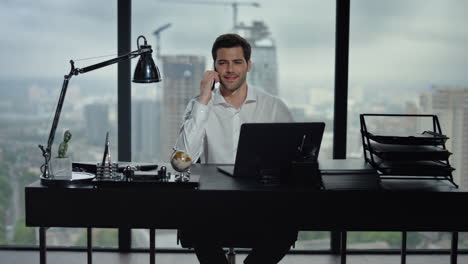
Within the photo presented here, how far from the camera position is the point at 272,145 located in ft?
Answer: 7.61

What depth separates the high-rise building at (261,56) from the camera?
3.95 m

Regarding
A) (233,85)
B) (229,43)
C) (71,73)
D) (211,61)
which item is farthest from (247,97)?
(71,73)

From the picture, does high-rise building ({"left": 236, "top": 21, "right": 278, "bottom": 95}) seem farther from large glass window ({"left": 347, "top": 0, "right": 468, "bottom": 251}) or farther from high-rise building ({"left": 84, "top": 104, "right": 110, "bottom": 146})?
high-rise building ({"left": 84, "top": 104, "right": 110, "bottom": 146})

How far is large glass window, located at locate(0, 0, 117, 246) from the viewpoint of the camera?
12.9ft

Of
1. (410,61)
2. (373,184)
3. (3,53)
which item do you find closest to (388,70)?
(410,61)

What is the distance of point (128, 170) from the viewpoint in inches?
89.3

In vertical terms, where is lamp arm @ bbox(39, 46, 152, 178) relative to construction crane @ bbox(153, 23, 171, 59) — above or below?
below

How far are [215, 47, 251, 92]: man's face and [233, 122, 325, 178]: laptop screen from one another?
34.5 inches

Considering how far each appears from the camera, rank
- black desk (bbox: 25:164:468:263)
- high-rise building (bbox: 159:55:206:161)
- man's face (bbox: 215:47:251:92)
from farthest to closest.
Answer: high-rise building (bbox: 159:55:206:161), man's face (bbox: 215:47:251:92), black desk (bbox: 25:164:468:263)

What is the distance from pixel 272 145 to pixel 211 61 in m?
1.72

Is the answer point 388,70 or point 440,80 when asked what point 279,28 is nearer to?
point 388,70

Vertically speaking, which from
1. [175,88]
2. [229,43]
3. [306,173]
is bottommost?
[306,173]

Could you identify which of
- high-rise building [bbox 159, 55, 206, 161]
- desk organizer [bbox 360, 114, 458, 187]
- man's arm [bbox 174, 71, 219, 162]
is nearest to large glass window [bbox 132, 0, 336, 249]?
high-rise building [bbox 159, 55, 206, 161]

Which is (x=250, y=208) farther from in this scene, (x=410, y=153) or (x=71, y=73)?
(x=71, y=73)
